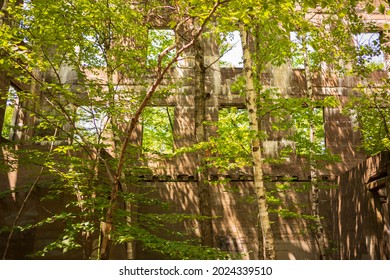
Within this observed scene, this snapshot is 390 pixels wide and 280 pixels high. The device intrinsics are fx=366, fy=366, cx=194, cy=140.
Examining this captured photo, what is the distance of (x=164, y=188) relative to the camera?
15.0 m

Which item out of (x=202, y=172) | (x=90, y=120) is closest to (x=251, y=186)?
(x=202, y=172)

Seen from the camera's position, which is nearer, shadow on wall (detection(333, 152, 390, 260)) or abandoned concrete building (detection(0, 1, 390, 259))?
abandoned concrete building (detection(0, 1, 390, 259))

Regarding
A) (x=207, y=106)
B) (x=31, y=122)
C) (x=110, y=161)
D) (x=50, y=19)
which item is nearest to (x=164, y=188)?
(x=207, y=106)

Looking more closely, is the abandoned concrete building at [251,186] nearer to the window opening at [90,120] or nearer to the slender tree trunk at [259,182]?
the window opening at [90,120]

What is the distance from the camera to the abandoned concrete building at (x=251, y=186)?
10.8 meters

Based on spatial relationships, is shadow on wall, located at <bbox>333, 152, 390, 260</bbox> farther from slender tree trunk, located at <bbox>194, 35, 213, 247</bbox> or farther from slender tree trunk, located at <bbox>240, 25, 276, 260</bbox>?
slender tree trunk, located at <bbox>194, 35, 213, 247</bbox>

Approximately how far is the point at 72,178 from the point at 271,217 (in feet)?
31.1

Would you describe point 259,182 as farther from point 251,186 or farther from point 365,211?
point 251,186

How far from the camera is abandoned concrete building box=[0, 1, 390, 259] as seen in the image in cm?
1080

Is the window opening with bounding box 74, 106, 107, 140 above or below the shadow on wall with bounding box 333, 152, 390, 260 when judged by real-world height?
above

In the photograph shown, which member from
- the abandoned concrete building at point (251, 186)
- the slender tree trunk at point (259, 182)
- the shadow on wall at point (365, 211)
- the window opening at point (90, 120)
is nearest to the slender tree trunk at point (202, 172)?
the abandoned concrete building at point (251, 186)

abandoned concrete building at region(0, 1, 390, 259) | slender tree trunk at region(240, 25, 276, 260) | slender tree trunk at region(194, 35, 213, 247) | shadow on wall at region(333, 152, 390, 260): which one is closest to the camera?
slender tree trunk at region(240, 25, 276, 260)

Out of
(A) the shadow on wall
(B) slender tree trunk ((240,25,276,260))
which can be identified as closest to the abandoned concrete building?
(A) the shadow on wall

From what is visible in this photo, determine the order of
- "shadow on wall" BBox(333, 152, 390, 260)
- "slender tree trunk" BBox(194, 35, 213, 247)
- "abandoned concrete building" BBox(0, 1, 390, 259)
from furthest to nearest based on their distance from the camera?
"shadow on wall" BBox(333, 152, 390, 260) → "abandoned concrete building" BBox(0, 1, 390, 259) → "slender tree trunk" BBox(194, 35, 213, 247)
